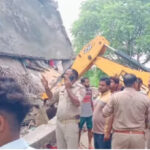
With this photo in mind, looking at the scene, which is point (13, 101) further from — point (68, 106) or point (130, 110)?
point (68, 106)

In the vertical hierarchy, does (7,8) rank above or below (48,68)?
above

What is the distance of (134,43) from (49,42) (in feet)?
16.6

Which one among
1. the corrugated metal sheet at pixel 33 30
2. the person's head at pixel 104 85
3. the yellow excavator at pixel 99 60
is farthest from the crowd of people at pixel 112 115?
the corrugated metal sheet at pixel 33 30

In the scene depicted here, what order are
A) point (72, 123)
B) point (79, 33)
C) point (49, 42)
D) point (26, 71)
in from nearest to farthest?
point (72, 123) < point (26, 71) < point (49, 42) < point (79, 33)

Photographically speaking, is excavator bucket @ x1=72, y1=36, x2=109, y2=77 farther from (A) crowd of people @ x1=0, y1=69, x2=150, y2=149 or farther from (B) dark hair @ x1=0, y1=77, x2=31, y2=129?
(B) dark hair @ x1=0, y1=77, x2=31, y2=129

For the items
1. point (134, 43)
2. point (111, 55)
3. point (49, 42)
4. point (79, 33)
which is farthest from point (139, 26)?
point (49, 42)

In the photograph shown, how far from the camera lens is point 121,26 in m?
17.5

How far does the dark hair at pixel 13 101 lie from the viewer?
184 cm

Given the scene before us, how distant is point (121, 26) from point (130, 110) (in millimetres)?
13567

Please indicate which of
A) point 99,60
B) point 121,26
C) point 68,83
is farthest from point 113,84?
point 121,26

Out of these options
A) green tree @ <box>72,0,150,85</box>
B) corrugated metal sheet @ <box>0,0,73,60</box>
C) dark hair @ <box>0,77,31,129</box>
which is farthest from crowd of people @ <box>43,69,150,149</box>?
green tree @ <box>72,0,150,85</box>

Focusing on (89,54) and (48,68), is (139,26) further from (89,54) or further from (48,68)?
(89,54)

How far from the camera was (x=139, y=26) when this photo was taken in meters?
18.6

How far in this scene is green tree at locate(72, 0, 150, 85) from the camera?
17703mm
